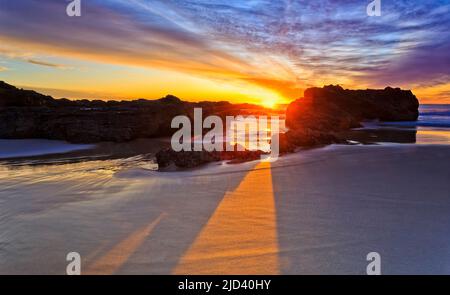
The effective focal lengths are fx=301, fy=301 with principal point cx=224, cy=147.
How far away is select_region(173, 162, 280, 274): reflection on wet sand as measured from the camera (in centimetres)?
260

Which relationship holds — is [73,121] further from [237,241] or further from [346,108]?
[346,108]

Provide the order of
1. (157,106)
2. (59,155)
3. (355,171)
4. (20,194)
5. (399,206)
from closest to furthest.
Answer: (399,206) < (20,194) < (355,171) < (59,155) < (157,106)

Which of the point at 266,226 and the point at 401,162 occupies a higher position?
the point at 401,162

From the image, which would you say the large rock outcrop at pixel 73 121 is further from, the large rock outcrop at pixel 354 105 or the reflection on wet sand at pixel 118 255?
the reflection on wet sand at pixel 118 255

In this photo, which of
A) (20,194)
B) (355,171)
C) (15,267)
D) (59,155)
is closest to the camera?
(15,267)

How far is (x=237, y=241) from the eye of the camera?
10.0 feet

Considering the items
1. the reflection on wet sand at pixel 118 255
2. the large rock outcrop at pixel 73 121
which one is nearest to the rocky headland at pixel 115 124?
→ the large rock outcrop at pixel 73 121

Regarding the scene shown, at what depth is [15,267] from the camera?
2.68 metres

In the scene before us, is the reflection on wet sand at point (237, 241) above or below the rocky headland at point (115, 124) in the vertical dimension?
below

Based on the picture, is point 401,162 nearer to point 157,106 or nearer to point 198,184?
point 198,184

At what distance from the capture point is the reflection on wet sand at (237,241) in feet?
8.54
